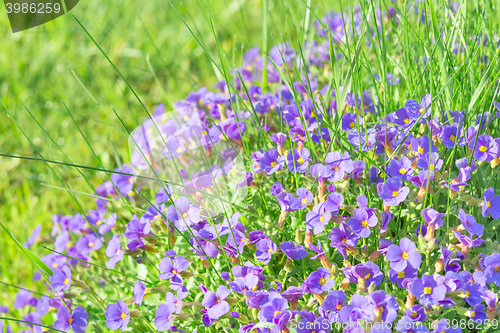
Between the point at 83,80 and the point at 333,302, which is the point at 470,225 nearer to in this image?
the point at 333,302

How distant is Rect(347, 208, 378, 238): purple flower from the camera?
1608 millimetres

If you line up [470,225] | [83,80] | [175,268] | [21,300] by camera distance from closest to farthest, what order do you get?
[470,225], [175,268], [21,300], [83,80]

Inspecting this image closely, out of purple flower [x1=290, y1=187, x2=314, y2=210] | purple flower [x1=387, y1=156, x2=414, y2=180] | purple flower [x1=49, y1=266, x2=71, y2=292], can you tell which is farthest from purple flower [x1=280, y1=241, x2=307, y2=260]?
purple flower [x1=49, y1=266, x2=71, y2=292]

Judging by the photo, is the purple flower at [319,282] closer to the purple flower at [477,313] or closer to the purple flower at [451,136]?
the purple flower at [477,313]

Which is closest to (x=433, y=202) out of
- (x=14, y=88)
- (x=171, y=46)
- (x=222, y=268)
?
(x=222, y=268)

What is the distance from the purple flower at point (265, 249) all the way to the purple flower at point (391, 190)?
0.47 m

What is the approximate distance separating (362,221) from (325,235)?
0.24 meters

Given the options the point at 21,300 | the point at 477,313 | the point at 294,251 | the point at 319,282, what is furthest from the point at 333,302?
the point at 21,300

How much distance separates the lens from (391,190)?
1.68 m

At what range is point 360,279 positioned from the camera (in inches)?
61.3

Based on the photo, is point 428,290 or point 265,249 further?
point 265,249

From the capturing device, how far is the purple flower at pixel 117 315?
5.60ft

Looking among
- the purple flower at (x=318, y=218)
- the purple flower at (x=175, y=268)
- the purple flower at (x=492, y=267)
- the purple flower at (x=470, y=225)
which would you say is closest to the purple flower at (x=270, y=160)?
the purple flower at (x=318, y=218)

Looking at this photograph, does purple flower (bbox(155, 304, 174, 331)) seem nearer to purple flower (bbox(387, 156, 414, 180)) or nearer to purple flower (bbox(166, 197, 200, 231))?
purple flower (bbox(166, 197, 200, 231))
